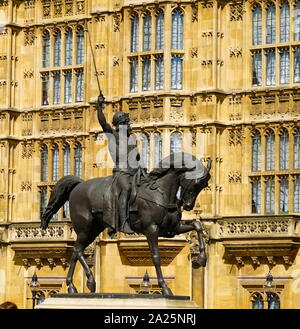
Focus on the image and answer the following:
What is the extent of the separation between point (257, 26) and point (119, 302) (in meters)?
21.6

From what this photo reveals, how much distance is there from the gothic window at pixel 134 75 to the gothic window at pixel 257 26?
4.48m

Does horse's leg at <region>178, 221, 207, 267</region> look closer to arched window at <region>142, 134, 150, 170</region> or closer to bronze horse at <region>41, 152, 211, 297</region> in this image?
bronze horse at <region>41, 152, 211, 297</region>

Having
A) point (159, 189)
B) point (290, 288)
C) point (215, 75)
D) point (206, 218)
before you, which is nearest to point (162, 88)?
point (215, 75)

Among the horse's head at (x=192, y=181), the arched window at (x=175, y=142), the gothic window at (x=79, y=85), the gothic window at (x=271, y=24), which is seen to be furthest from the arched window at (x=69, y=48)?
the horse's head at (x=192, y=181)

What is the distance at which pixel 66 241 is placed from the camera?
158 ft

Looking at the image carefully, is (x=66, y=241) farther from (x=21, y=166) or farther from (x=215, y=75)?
(x=215, y=75)

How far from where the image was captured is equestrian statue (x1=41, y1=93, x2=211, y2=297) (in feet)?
86.9

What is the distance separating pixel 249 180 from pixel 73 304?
19.9 m

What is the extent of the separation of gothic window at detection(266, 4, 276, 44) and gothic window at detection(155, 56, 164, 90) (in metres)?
3.96

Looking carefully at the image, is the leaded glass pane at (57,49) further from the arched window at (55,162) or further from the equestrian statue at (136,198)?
the equestrian statue at (136,198)

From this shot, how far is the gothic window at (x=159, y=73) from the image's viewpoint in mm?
46906

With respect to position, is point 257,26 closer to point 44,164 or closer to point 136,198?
point 44,164

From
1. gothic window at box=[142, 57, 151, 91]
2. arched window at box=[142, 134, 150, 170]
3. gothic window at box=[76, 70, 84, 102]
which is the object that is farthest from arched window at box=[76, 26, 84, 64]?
arched window at box=[142, 134, 150, 170]

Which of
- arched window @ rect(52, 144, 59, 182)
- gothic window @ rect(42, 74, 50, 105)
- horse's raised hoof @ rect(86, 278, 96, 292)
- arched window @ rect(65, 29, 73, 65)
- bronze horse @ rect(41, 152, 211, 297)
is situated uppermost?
arched window @ rect(65, 29, 73, 65)
